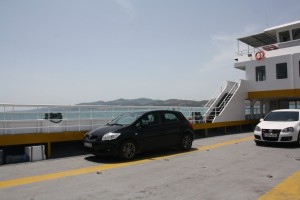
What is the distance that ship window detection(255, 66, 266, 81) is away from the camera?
22609 mm

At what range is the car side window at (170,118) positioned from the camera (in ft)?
36.8

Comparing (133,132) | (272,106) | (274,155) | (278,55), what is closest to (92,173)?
(133,132)

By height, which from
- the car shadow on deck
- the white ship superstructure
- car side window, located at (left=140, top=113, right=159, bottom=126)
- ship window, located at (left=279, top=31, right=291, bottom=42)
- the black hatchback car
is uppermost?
ship window, located at (left=279, top=31, right=291, bottom=42)

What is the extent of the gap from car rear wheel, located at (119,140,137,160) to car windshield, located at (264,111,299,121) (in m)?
7.12

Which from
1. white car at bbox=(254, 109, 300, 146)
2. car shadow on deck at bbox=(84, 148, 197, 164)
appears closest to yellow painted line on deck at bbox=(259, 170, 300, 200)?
car shadow on deck at bbox=(84, 148, 197, 164)

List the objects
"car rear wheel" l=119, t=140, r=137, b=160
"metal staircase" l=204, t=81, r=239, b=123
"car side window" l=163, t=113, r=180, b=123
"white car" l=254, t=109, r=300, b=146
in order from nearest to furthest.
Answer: "car rear wheel" l=119, t=140, r=137, b=160
"car side window" l=163, t=113, r=180, b=123
"white car" l=254, t=109, r=300, b=146
"metal staircase" l=204, t=81, r=239, b=123

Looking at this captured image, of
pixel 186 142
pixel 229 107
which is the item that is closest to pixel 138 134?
pixel 186 142

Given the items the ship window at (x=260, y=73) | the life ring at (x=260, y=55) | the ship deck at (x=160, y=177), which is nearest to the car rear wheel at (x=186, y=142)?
the ship deck at (x=160, y=177)

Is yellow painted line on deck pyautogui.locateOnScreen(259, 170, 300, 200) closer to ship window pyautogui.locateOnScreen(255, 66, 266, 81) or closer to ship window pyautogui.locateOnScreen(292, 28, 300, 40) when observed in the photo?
ship window pyautogui.locateOnScreen(255, 66, 266, 81)

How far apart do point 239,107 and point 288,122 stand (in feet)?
31.0

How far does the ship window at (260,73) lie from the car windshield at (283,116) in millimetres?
9171

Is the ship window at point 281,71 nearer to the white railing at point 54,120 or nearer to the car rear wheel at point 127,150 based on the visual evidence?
the white railing at point 54,120

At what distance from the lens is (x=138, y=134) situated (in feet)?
32.8

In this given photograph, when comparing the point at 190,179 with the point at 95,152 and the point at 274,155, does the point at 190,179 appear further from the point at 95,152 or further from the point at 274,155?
the point at 274,155
